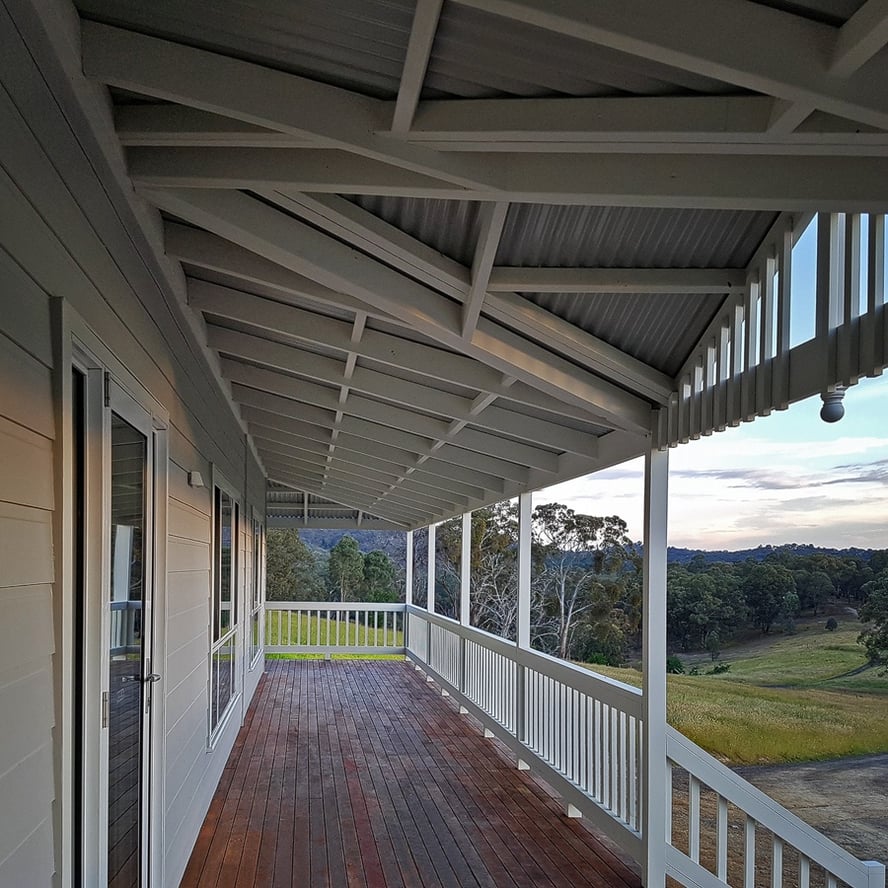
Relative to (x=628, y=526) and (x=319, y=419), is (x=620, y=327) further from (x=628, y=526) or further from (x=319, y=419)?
(x=628, y=526)

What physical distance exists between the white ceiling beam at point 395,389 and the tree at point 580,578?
28.4 ft

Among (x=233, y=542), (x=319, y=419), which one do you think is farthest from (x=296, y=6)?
(x=233, y=542)

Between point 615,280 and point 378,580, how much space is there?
19.5 metres

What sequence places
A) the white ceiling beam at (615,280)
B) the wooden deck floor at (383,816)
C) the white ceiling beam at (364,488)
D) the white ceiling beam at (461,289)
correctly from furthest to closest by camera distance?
1. the white ceiling beam at (364,488)
2. the wooden deck floor at (383,816)
3. the white ceiling beam at (615,280)
4. the white ceiling beam at (461,289)

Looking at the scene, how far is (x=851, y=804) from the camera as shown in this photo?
19.2ft

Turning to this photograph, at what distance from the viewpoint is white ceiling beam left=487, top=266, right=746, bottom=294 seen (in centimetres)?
324

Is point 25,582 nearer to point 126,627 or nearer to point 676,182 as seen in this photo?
point 126,627

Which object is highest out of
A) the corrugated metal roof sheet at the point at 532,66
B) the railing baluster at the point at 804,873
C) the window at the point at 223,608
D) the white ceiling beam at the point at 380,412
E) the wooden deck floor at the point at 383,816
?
the corrugated metal roof sheet at the point at 532,66

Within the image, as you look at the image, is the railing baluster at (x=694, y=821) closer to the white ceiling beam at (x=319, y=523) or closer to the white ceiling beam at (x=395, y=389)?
the white ceiling beam at (x=395, y=389)

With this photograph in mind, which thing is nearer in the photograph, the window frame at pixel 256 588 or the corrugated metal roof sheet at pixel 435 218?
the corrugated metal roof sheet at pixel 435 218

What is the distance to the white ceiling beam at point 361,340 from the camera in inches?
171

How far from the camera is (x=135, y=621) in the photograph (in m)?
3.23

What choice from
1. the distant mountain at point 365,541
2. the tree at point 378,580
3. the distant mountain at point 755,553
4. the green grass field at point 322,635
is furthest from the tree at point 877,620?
the tree at point 378,580

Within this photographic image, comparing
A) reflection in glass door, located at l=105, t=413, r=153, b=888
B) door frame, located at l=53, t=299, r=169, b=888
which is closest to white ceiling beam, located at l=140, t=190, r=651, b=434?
door frame, located at l=53, t=299, r=169, b=888
